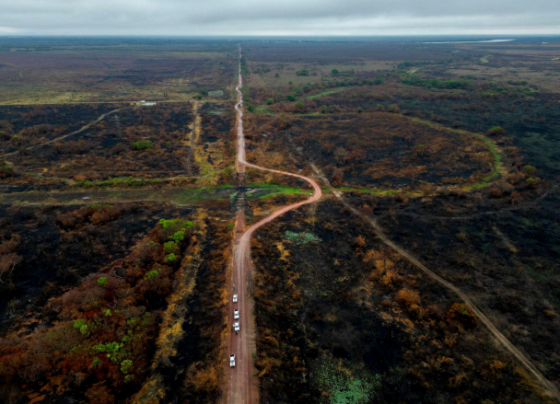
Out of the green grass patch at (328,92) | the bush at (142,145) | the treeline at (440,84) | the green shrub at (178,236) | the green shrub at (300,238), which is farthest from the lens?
the treeline at (440,84)

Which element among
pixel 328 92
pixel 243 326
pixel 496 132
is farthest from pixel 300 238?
pixel 328 92

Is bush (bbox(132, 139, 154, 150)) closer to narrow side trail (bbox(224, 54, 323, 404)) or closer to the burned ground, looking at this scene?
narrow side trail (bbox(224, 54, 323, 404))

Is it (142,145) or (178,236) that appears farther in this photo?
(142,145)

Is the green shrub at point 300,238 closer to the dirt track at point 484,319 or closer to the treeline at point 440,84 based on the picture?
the dirt track at point 484,319

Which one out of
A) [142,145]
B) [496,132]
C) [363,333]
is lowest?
[363,333]

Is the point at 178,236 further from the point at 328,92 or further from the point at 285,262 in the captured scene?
the point at 328,92

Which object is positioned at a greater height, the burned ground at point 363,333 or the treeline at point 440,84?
the treeline at point 440,84

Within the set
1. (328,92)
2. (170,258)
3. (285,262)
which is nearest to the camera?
(170,258)

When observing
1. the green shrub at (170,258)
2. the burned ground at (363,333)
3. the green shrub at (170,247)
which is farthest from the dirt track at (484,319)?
the green shrub at (170,258)

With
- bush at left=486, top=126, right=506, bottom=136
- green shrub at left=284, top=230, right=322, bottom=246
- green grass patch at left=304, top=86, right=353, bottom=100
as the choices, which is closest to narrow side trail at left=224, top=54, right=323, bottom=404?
green shrub at left=284, top=230, right=322, bottom=246

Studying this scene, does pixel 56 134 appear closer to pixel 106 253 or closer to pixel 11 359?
pixel 106 253
